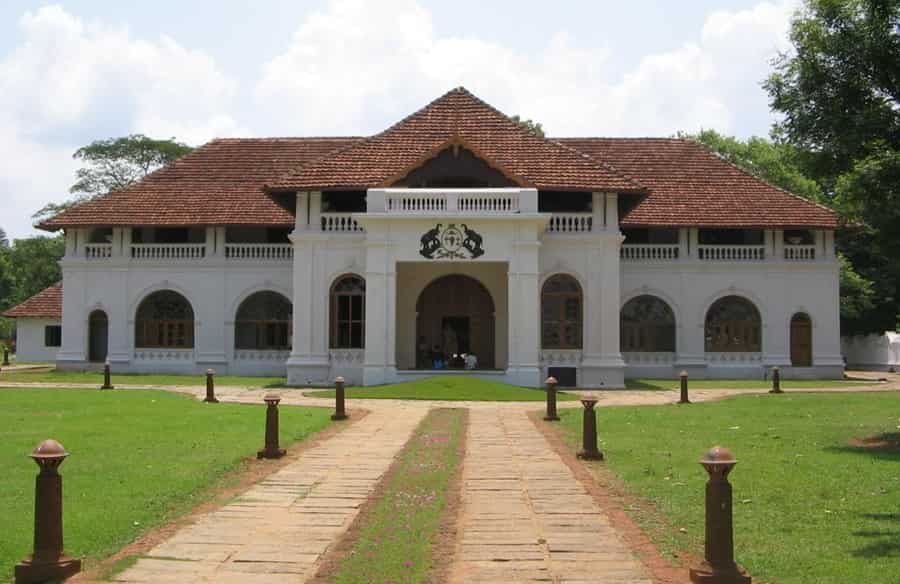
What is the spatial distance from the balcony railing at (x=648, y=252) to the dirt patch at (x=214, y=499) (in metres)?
20.3

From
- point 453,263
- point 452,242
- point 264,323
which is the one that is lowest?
point 264,323

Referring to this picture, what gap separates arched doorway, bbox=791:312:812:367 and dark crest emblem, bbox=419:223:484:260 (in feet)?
45.9

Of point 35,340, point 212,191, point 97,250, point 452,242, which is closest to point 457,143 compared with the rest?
point 452,242

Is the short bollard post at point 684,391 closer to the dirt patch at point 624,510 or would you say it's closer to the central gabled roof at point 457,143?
the central gabled roof at point 457,143

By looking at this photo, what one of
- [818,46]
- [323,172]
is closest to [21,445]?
[818,46]

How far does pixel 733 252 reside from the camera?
3494 cm

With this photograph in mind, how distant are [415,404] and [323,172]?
10.2 meters

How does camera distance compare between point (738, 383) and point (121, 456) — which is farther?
point (738, 383)

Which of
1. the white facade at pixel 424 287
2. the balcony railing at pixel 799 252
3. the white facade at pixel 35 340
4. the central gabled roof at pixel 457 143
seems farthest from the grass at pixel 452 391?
the white facade at pixel 35 340

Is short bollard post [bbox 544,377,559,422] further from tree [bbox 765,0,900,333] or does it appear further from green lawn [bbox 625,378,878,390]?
green lawn [bbox 625,378,878,390]

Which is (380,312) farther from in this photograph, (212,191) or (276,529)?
(276,529)

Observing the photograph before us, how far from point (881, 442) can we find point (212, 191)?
1063 inches

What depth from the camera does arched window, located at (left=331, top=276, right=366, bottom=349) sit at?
30.6 m

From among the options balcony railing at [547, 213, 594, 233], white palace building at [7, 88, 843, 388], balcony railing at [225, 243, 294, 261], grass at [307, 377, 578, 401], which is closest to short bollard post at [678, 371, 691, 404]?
grass at [307, 377, 578, 401]
